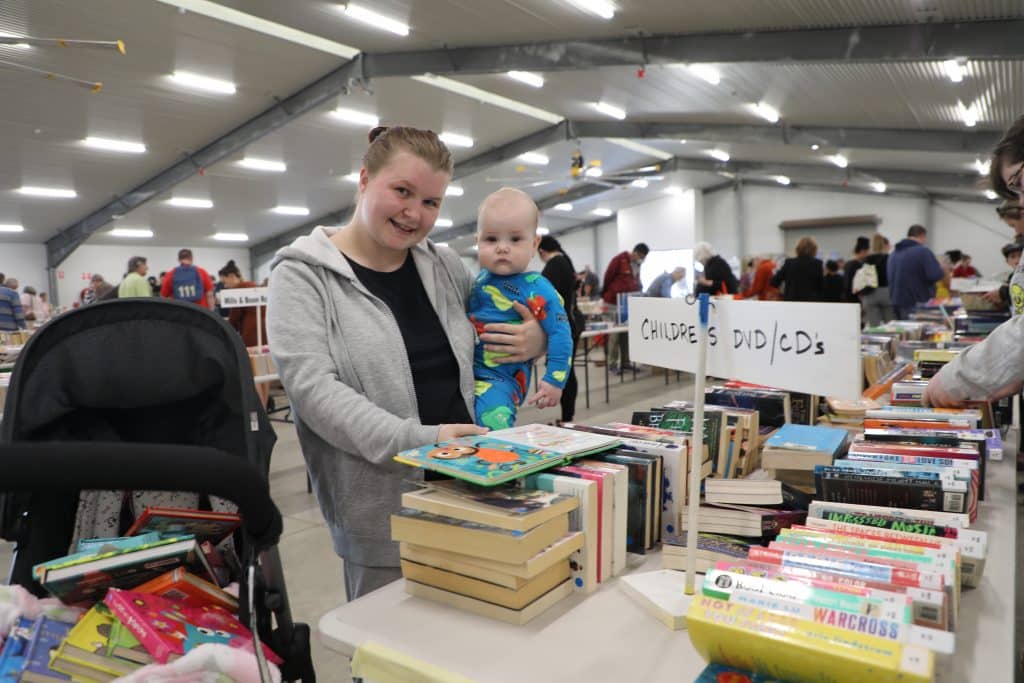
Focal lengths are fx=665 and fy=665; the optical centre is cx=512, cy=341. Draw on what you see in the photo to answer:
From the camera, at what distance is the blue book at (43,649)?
0.92 meters

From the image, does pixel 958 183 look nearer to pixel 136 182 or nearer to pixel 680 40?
pixel 680 40

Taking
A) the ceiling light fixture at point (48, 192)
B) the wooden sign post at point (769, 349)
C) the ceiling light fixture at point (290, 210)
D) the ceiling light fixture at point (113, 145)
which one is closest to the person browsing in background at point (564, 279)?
the wooden sign post at point (769, 349)

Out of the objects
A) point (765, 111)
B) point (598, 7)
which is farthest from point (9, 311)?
point (765, 111)

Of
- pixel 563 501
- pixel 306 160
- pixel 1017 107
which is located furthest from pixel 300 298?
pixel 306 160

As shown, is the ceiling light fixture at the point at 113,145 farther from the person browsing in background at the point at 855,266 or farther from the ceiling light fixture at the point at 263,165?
the person browsing in background at the point at 855,266

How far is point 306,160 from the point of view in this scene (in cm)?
1216

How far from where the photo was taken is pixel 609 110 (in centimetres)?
1094

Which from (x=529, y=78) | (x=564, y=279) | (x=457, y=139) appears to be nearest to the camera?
(x=564, y=279)

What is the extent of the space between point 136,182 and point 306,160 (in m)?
3.22

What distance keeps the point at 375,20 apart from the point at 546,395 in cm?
682

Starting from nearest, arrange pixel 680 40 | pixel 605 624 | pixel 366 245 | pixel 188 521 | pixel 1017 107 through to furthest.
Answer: pixel 605 624
pixel 188 521
pixel 366 245
pixel 680 40
pixel 1017 107

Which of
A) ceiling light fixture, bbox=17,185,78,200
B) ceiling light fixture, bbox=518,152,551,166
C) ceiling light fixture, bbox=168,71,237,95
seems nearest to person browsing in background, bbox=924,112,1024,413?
ceiling light fixture, bbox=168,71,237,95

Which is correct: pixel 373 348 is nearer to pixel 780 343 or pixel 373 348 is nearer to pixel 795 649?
pixel 780 343

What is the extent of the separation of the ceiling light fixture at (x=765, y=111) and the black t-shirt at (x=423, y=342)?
938cm
